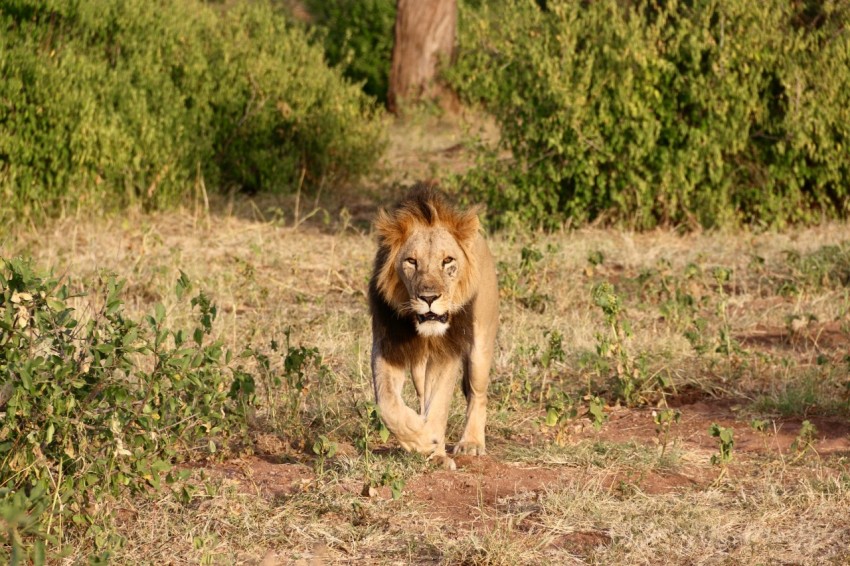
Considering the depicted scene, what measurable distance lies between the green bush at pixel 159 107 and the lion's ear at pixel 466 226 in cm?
549

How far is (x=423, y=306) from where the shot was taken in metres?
5.06

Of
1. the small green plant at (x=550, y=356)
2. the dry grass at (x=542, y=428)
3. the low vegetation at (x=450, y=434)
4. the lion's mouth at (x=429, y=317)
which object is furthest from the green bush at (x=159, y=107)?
the lion's mouth at (x=429, y=317)

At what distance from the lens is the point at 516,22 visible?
11.0 meters

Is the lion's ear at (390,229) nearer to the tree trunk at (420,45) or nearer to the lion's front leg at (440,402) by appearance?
the lion's front leg at (440,402)

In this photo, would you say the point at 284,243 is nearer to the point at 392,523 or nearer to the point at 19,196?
the point at 19,196

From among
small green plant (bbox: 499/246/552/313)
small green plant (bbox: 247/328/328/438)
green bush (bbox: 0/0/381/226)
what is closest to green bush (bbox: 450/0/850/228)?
small green plant (bbox: 499/246/552/313)

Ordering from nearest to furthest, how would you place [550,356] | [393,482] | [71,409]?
[71,409] < [393,482] < [550,356]

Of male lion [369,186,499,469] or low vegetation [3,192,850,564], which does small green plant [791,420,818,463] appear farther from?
male lion [369,186,499,469]

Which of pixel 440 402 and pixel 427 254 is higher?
pixel 427 254

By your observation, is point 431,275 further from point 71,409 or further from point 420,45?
point 420,45

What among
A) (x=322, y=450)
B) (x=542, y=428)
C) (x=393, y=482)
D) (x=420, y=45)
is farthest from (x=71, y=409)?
(x=420, y=45)

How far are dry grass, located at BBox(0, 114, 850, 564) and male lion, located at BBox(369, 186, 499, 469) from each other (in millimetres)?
238

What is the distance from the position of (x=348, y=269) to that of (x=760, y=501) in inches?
192

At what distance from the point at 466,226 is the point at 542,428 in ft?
3.84
